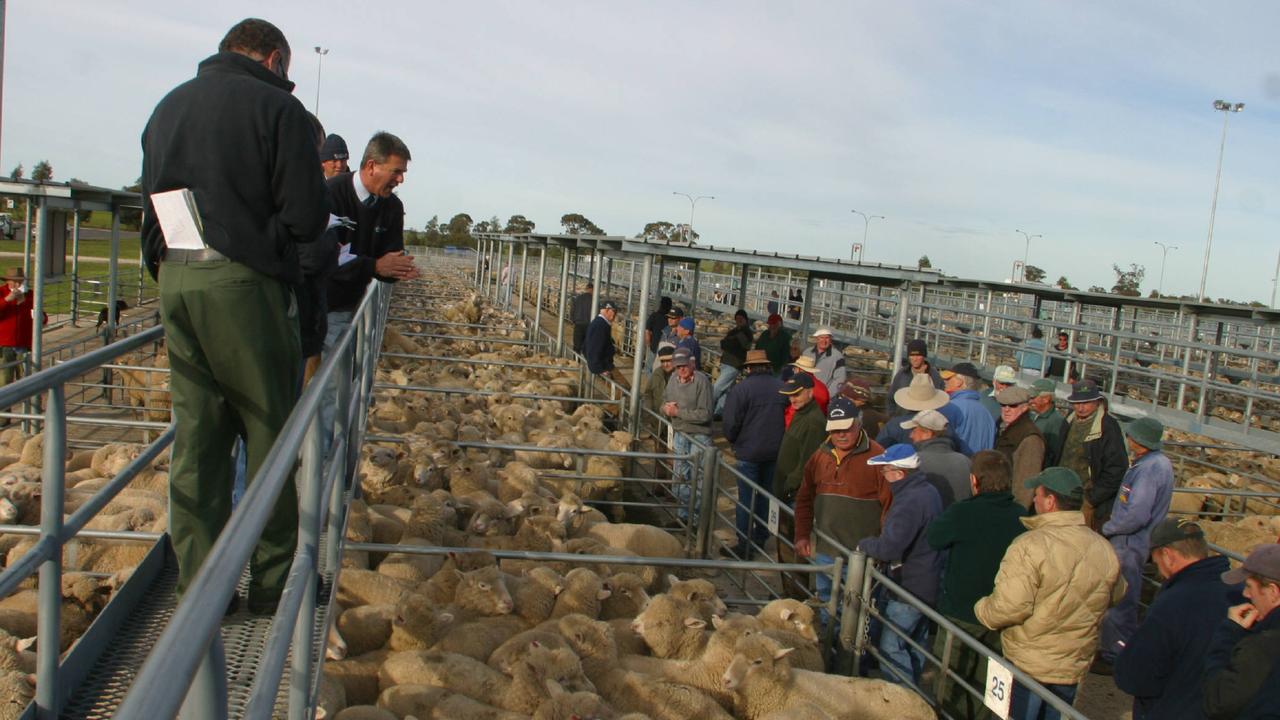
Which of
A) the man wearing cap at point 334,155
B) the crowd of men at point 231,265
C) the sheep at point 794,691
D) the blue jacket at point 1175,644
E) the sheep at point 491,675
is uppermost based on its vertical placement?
the man wearing cap at point 334,155

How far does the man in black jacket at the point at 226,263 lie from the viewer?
2654 millimetres

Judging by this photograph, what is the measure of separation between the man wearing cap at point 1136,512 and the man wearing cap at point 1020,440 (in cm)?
76

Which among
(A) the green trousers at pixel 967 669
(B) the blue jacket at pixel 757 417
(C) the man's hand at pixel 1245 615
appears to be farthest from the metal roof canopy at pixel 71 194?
(C) the man's hand at pixel 1245 615

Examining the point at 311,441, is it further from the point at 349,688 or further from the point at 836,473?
the point at 836,473

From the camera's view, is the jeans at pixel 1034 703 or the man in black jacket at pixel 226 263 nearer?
the man in black jacket at pixel 226 263

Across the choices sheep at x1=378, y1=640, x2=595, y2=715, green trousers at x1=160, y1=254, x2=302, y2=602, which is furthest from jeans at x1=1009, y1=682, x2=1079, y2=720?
green trousers at x1=160, y1=254, x2=302, y2=602

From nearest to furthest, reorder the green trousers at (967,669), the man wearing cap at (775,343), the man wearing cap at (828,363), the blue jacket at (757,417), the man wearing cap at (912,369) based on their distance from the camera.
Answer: the green trousers at (967,669) < the blue jacket at (757,417) < the man wearing cap at (912,369) < the man wearing cap at (828,363) < the man wearing cap at (775,343)

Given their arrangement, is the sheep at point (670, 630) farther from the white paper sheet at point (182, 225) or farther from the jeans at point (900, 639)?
the white paper sheet at point (182, 225)

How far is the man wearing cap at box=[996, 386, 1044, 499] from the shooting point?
7516mm

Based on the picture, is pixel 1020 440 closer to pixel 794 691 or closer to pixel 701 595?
pixel 701 595

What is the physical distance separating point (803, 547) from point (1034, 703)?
187cm

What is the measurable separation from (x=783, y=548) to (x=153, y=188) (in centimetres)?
628

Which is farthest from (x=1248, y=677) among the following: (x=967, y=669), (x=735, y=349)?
(x=735, y=349)

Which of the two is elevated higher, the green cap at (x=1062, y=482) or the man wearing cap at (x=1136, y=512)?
the green cap at (x=1062, y=482)
